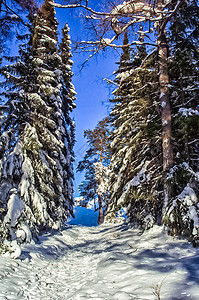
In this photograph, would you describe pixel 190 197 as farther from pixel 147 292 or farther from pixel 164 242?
pixel 147 292

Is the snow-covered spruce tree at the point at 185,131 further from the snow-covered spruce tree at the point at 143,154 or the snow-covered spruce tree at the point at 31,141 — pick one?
the snow-covered spruce tree at the point at 31,141

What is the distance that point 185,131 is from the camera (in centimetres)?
663

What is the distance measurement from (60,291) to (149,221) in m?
4.34

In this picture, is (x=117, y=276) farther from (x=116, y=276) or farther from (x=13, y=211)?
(x=13, y=211)

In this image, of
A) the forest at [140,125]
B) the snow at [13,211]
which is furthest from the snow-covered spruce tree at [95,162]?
the snow at [13,211]

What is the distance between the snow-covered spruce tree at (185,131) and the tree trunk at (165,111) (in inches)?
10.2

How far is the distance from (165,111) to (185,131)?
4.45ft

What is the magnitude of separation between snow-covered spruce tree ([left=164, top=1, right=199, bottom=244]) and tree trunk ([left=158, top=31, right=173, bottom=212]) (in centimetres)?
26

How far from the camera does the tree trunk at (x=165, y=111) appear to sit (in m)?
7.03

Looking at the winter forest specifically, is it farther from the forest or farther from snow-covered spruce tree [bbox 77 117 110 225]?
snow-covered spruce tree [bbox 77 117 110 225]

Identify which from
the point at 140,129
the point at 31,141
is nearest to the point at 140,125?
the point at 140,129

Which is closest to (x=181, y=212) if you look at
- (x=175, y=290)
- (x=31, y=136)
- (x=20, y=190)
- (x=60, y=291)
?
(x=175, y=290)

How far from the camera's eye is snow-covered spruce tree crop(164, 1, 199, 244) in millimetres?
5559

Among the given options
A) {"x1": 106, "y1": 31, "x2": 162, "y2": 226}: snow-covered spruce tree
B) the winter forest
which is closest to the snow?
the winter forest
